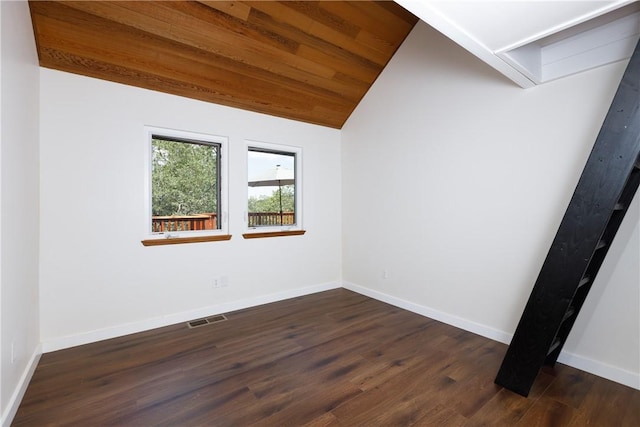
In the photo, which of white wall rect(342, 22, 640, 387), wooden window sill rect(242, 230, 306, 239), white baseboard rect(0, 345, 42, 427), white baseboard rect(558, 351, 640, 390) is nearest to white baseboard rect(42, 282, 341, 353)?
white baseboard rect(0, 345, 42, 427)

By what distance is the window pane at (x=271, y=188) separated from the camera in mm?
3896

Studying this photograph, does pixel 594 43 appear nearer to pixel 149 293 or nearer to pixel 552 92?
pixel 552 92

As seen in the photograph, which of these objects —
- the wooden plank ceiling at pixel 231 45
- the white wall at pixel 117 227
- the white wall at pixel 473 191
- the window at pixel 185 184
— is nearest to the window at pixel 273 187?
the white wall at pixel 117 227

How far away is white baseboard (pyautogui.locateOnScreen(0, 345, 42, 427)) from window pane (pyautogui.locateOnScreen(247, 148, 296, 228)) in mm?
2203

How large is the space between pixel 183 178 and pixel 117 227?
799 mm

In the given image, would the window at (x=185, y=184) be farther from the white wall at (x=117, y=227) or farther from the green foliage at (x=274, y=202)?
the green foliage at (x=274, y=202)

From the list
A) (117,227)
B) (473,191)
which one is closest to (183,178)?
(117,227)

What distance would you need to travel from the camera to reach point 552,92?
249 cm

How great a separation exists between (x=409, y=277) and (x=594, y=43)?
259 centimetres

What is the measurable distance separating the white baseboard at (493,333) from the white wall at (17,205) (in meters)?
3.33

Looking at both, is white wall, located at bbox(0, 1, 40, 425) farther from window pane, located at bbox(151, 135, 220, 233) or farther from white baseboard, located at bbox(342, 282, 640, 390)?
white baseboard, located at bbox(342, 282, 640, 390)

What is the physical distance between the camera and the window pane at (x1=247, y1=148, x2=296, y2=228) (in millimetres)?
3896

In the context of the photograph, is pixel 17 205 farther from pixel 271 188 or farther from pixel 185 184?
pixel 271 188

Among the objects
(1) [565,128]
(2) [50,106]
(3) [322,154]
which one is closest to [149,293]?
(2) [50,106]
